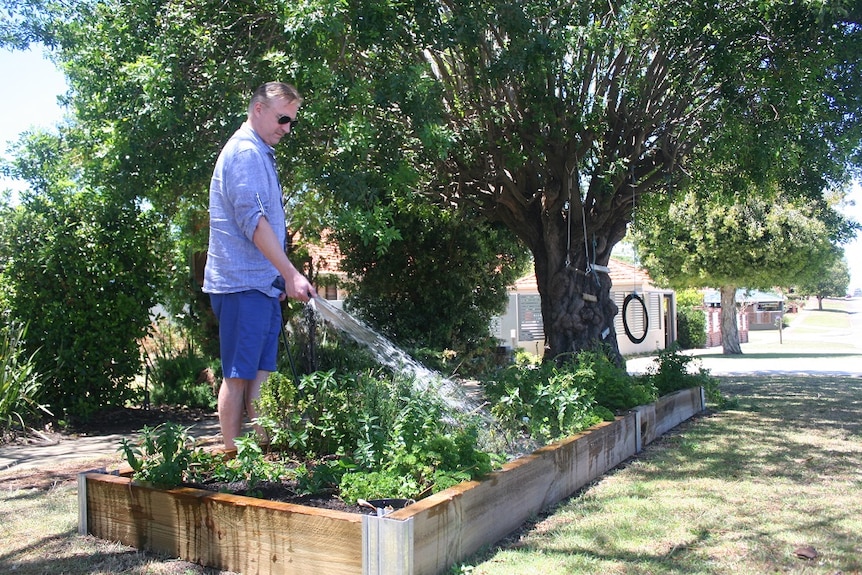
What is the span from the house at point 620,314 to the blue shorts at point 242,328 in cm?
1648


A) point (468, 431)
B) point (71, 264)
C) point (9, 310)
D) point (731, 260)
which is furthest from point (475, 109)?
point (731, 260)

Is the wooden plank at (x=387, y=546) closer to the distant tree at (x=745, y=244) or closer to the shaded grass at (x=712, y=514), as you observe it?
the shaded grass at (x=712, y=514)

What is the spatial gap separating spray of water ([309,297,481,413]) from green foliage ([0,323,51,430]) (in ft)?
8.76

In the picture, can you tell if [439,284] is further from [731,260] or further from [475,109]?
[731,260]

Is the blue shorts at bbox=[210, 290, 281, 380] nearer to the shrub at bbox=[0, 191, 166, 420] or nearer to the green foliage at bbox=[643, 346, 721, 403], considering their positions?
the shrub at bbox=[0, 191, 166, 420]

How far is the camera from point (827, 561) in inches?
125

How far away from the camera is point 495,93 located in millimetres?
9117

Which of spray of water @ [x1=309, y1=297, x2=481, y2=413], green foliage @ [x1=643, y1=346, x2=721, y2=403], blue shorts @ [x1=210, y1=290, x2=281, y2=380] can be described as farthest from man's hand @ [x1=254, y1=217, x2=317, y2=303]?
green foliage @ [x1=643, y1=346, x2=721, y2=403]

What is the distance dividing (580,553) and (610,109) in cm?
708

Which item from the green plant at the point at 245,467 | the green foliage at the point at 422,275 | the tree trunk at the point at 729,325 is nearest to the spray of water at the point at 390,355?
the green foliage at the point at 422,275

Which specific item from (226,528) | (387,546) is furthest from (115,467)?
(387,546)

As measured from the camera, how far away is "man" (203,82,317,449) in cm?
372

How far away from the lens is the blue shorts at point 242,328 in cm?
389

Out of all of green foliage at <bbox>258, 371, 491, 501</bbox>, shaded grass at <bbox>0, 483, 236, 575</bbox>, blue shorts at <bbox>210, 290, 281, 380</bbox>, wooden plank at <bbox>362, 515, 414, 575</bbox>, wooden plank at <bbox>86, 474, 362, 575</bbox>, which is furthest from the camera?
blue shorts at <bbox>210, 290, 281, 380</bbox>
